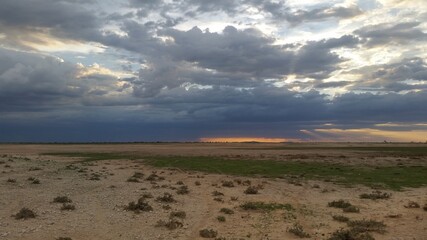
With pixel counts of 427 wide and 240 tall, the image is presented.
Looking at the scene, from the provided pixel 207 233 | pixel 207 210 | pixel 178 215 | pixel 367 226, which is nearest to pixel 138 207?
pixel 178 215

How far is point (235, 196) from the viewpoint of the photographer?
27484 mm

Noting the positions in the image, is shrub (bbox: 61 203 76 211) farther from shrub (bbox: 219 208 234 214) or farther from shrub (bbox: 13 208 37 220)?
shrub (bbox: 219 208 234 214)

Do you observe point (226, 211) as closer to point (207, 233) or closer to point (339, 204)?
point (207, 233)

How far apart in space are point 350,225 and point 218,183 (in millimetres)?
17288

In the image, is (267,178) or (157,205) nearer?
(157,205)

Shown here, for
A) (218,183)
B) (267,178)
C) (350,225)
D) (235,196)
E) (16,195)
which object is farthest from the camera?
(267,178)

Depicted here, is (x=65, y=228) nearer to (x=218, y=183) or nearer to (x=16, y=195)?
(x=16, y=195)

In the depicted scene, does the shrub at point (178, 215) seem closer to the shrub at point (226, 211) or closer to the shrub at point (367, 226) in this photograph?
the shrub at point (226, 211)

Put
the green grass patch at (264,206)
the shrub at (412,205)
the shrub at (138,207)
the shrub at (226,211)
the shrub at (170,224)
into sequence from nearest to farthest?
the shrub at (170,224), the shrub at (138,207), the shrub at (226,211), the green grass patch at (264,206), the shrub at (412,205)

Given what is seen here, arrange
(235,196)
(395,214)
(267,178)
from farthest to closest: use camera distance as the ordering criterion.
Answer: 1. (267,178)
2. (235,196)
3. (395,214)

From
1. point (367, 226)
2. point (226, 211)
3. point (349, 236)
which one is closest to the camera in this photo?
point (349, 236)

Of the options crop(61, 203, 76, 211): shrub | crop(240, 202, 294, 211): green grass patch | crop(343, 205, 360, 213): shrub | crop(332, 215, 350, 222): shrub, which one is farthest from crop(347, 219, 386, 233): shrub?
crop(61, 203, 76, 211): shrub

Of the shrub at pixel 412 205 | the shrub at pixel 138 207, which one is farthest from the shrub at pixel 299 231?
the shrub at pixel 412 205

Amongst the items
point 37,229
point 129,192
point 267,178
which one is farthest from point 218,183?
point 37,229
